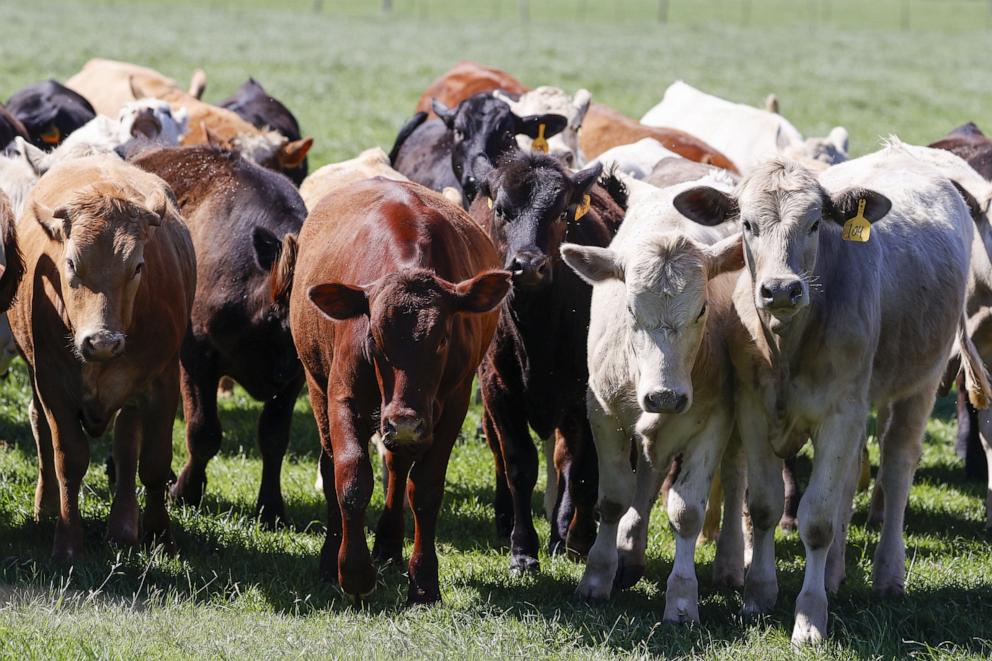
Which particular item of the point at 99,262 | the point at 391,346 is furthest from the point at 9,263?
the point at 391,346

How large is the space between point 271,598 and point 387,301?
1.56m

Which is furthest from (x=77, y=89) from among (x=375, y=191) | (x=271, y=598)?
(x=271, y=598)

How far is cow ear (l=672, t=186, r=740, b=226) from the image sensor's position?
6586 millimetres

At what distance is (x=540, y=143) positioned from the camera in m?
10.2

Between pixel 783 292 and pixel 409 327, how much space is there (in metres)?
1.56

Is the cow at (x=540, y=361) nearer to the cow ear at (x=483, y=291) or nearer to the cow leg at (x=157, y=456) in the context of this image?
the cow ear at (x=483, y=291)

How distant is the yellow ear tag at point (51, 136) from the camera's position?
12.7 metres

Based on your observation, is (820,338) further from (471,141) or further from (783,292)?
(471,141)

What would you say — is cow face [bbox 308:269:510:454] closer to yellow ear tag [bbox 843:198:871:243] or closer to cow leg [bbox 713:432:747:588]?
yellow ear tag [bbox 843:198:871:243]

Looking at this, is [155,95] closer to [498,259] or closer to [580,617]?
[498,259]

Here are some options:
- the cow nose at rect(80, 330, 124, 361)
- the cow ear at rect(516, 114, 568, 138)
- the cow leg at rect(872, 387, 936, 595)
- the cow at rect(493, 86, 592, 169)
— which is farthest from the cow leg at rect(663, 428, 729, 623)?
the cow at rect(493, 86, 592, 169)

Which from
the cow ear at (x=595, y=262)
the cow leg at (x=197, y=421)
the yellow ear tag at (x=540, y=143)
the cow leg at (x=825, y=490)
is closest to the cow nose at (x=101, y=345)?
the cow leg at (x=197, y=421)

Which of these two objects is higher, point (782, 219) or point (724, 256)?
point (782, 219)

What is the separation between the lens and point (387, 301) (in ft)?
19.8
